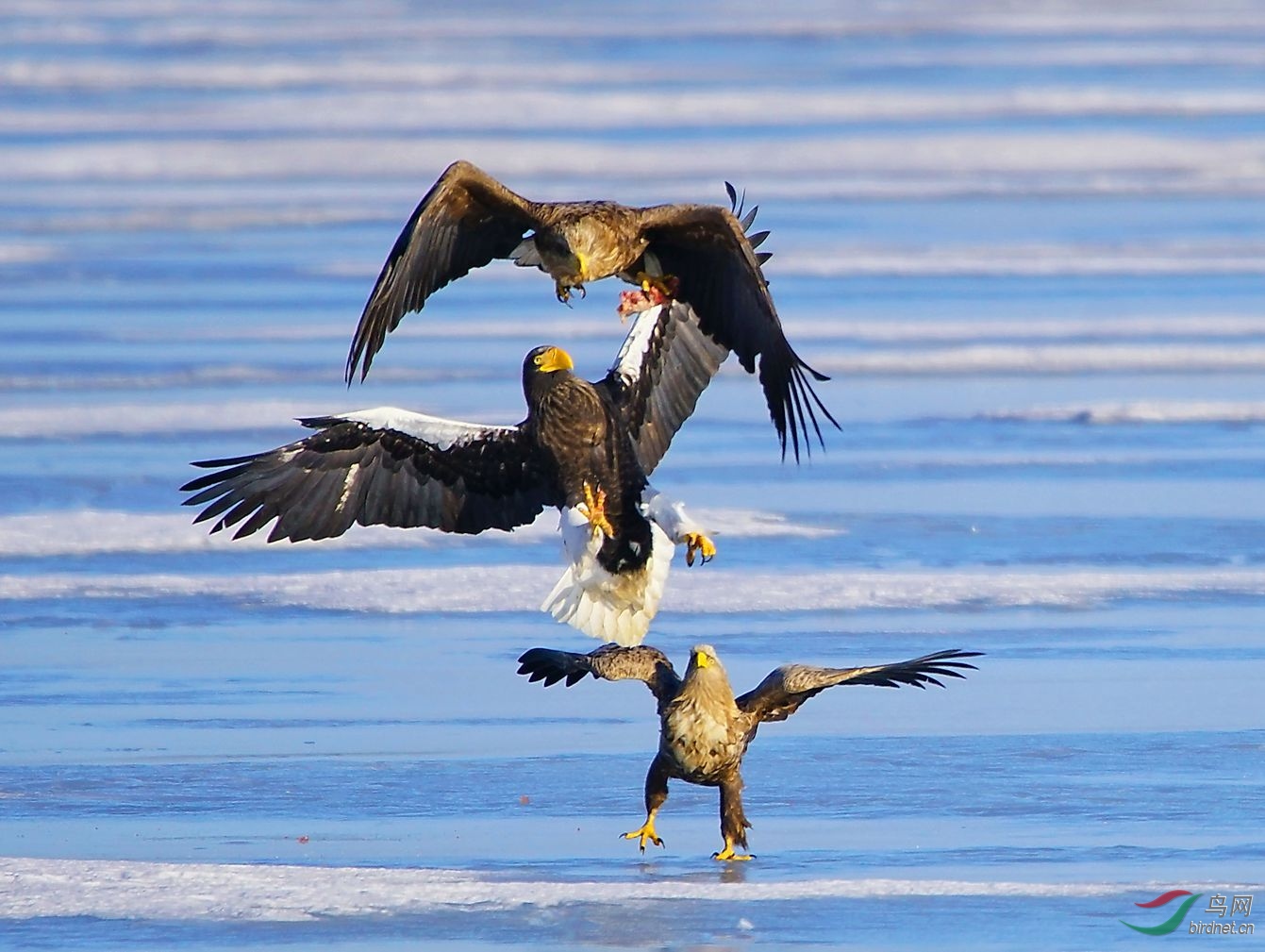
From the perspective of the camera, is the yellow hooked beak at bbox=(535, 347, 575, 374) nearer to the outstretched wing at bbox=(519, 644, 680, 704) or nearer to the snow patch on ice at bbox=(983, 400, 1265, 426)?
the outstretched wing at bbox=(519, 644, 680, 704)

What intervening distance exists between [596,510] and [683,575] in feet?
3.83

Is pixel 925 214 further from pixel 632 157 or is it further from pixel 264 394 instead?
pixel 264 394

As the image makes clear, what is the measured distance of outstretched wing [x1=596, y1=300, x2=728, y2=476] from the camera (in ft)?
24.1

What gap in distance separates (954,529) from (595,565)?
77.6 inches

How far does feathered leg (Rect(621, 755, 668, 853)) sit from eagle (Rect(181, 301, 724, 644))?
34.4 inches

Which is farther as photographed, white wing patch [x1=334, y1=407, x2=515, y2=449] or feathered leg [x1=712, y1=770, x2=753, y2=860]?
white wing patch [x1=334, y1=407, x2=515, y2=449]

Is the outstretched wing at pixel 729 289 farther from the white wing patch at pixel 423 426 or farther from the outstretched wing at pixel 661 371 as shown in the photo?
the white wing patch at pixel 423 426

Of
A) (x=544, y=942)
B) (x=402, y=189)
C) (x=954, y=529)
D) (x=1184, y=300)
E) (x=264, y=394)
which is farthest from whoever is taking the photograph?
(x=402, y=189)

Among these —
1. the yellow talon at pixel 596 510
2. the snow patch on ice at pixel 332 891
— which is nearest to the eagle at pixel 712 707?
the snow patch on ice at pixel 332 891

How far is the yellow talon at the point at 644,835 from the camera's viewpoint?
223 inches

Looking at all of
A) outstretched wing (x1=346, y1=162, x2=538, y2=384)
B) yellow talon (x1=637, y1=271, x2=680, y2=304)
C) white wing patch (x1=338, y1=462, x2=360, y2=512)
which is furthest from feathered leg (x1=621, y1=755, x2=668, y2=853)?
yellow talon (x1=637, y1=271, x2=680, y2=304)

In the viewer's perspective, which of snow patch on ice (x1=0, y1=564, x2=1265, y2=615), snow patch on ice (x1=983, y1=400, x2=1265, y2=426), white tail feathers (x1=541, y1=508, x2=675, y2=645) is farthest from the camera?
snow patch on ice (x1=983, y1=400, x2=1265, y2=426)

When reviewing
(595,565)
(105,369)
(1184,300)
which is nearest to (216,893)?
(595,565)

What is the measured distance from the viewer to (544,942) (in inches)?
193
